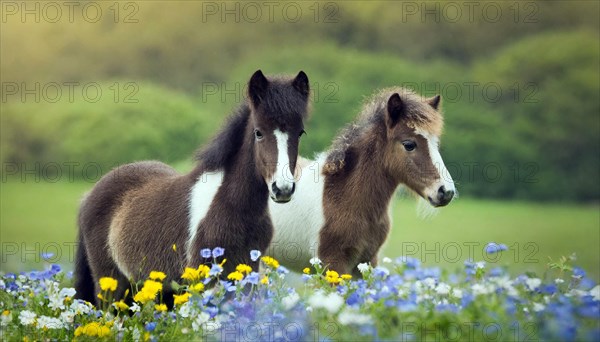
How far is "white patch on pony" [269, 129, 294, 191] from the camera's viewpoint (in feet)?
13.5

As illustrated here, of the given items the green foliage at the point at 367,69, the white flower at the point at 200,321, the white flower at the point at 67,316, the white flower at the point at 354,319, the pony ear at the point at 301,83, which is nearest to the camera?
the white flower at the point at 354,319

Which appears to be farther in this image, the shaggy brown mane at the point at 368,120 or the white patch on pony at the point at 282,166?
the shaggy brown mane at the point at 368,120

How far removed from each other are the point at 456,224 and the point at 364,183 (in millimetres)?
11372

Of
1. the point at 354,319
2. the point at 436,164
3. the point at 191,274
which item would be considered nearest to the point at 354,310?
the point at 354,319

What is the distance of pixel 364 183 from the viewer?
219 inches

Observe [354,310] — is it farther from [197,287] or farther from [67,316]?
[67,316]

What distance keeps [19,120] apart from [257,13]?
7.13m

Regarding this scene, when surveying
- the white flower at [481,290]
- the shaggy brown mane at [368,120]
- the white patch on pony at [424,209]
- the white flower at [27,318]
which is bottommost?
the white flower at [27,318]

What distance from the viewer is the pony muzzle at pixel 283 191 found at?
4102 millimetres

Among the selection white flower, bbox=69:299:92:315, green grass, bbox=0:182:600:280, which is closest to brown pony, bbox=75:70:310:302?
white flower, bbox=69:299:92:315

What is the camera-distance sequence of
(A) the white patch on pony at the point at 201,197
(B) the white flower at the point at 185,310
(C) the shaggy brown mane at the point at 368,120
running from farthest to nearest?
(C) the shaggy brown mane at the point at 368,120 → (A) the white patch on pony at the point at 201,197 → (B) the white flower at the point at 185,310

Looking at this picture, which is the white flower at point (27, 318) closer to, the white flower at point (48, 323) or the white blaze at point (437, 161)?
the white flower at point (48, 323)

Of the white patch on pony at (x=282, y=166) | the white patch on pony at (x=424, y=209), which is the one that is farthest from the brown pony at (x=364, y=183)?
the white patch on pony at (x=282, y=166)

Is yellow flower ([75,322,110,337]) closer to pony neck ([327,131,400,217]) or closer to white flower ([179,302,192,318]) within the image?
white flower ([179,302,192,318])
